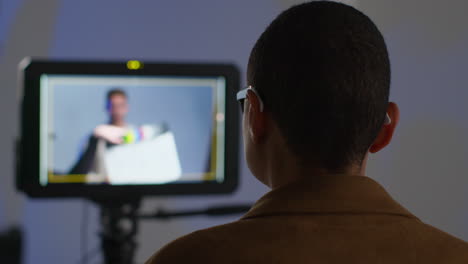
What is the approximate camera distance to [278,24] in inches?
27.3

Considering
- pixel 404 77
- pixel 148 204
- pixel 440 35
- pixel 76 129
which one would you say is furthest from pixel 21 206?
pixel 440 35

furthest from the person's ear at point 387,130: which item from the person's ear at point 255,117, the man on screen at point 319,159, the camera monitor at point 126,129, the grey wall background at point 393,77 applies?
the grey wall background at point 393,77

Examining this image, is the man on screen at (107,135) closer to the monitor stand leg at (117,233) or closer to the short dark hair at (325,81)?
the monitor stand leg at (117,233)

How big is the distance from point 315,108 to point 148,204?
1.45 metres

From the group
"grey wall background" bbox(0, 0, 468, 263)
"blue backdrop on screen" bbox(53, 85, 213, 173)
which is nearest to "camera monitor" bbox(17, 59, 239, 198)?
"blue backdrop on screen" bbox(53, 85, 213, 173)

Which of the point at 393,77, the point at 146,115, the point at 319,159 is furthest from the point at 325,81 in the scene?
the point at 393,77

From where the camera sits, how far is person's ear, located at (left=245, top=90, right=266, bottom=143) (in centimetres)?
71

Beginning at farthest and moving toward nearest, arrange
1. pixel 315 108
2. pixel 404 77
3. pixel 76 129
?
pixel 404 77, pixel 76 129, pixel 315 108

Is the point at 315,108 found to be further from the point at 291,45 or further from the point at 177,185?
the point at 177,185

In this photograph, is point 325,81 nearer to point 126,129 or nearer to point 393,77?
point 126,129

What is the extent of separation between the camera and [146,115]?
1532 mm

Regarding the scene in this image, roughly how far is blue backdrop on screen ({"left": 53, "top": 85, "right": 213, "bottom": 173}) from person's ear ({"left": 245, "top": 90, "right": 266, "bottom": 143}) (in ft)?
2.74

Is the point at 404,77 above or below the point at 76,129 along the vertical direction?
above

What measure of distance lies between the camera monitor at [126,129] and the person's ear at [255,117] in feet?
2.70
